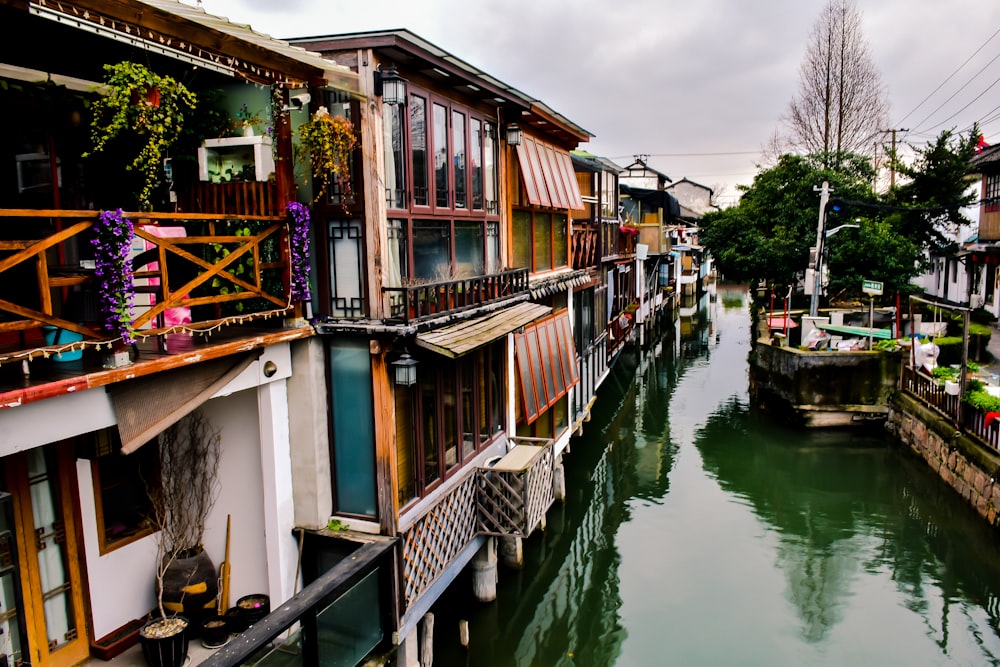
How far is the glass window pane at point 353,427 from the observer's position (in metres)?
8.98

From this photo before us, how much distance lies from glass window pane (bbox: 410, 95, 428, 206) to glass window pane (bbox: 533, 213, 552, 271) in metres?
6.65

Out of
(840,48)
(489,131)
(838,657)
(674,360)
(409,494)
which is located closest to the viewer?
(409,494)

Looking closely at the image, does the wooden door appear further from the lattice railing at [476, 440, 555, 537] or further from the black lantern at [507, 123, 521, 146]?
the black lantern at [507, 123, 521, 146]

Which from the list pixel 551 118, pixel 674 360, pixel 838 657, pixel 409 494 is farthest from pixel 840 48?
pixel 409 494

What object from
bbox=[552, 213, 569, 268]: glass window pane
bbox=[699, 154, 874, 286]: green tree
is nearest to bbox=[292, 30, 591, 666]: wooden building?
bbox=[552, 213, 569, 268]: glass window pane

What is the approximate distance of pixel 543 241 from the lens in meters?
17.5

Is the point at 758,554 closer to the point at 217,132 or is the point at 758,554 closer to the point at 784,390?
the point at 784,390

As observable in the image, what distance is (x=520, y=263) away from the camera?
1568cm

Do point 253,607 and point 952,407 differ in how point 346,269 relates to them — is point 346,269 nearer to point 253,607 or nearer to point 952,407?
point 253,607

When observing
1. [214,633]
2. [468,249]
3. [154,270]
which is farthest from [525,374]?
[154,270]

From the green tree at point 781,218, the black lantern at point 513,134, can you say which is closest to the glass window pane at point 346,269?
the black lantern at point 513,134

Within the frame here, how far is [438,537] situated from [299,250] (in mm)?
4632

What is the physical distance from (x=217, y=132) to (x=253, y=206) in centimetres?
111

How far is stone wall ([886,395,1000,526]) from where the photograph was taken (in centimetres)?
1622
